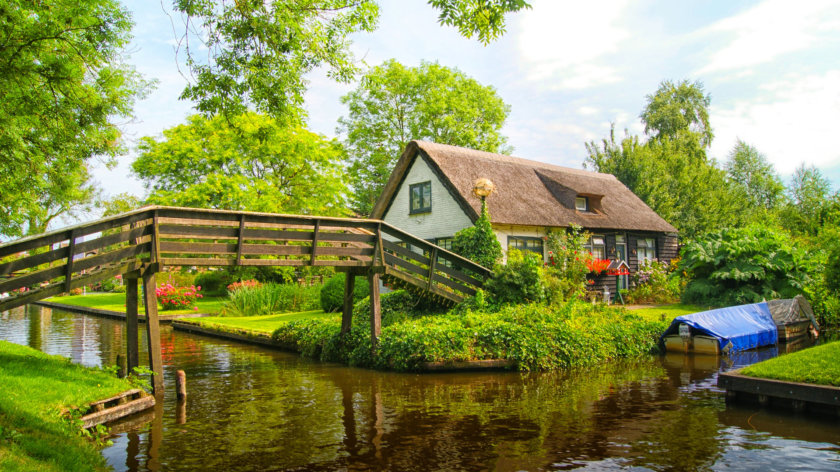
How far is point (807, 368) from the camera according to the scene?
9773 mm

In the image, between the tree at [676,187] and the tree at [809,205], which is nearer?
the tree at [809,205]

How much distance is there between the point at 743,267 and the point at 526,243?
7528 mm

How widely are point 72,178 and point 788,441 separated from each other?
14.7 metres

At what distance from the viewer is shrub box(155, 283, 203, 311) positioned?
2711 centimetres

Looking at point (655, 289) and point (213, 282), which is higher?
point (213, 282)

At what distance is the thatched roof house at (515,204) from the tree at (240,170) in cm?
783

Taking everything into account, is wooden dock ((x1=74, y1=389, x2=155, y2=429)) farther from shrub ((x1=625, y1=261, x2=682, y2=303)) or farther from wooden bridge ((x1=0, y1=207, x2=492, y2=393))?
shrub ((x1=625, y1=261, x2=682, y2=303))

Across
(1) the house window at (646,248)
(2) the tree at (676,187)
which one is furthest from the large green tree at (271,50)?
(2) the tree at (676,187)

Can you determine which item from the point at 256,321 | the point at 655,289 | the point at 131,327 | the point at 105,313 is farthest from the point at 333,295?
the point at 655,289

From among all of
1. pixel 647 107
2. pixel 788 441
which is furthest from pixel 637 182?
pixel 788 441

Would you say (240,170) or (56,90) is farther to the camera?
(240,170)

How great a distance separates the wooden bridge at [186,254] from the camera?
9.45 meters

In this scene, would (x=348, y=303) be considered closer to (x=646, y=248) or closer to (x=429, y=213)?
(x=429, y=213)

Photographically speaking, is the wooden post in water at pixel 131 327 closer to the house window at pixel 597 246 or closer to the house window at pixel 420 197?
the house window at pixel 420 197
